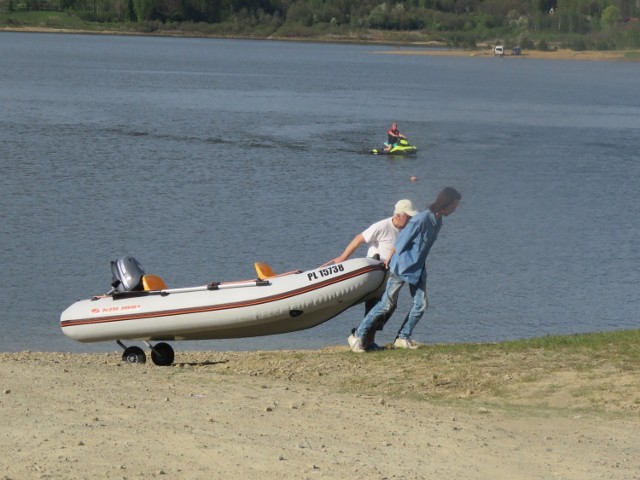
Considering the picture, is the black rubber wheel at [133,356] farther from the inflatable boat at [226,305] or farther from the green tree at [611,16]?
the green tree at [611,16]

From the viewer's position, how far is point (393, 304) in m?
13.1

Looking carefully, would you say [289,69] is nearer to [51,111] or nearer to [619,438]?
[51,111]

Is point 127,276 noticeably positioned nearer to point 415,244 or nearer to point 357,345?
point 357,345

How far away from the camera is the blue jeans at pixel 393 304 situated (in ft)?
42.6

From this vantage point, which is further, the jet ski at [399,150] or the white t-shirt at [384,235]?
the jet ski at [399,150]

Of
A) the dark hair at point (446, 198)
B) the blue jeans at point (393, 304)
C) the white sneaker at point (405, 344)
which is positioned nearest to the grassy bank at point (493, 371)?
the white sneaker at point (405, 344)

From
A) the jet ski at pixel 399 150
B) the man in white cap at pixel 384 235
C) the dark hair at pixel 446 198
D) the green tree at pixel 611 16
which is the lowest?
the green tree at pixel 611 16

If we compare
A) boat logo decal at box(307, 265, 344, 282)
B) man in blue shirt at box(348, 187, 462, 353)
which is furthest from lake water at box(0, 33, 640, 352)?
man in blue shirt at box(348, 187, 462, 353)

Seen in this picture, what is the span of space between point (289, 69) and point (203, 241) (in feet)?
309

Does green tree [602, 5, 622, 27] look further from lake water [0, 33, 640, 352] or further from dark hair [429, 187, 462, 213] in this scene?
dark hair [429, 187, 462, 213]

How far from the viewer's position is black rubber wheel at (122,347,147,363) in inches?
547

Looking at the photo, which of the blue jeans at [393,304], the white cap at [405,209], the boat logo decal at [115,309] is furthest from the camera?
the boat logo decal at [115,309]

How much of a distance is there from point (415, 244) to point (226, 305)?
2.20m

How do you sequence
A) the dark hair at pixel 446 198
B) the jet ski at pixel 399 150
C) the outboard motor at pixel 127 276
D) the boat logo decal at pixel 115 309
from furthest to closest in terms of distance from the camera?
the jet ski at pixel 399 150
the outboard motor at pixel 127 276
the boat logo decal at pixel 115 309
the dark hair at pixel 446 198
